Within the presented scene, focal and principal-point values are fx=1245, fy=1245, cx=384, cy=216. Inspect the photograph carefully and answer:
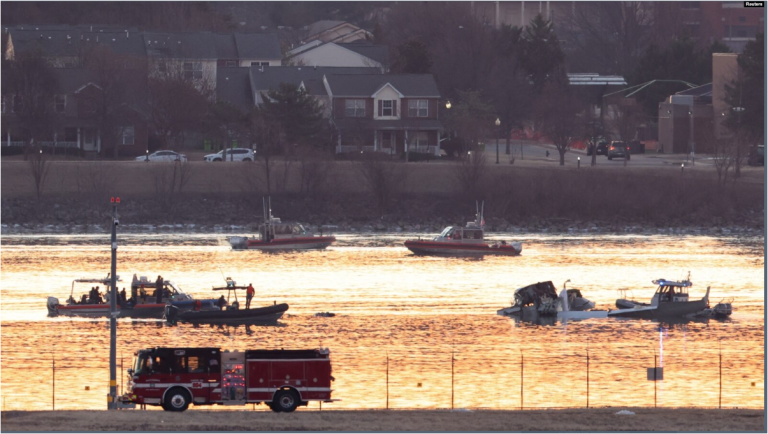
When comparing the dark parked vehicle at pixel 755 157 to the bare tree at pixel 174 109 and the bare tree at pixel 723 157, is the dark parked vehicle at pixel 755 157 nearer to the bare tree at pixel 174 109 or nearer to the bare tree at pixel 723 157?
the bare tree at pixel 723 157

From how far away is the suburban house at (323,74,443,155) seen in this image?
116062 mm

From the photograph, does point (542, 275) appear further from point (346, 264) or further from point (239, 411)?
point (239, 411)

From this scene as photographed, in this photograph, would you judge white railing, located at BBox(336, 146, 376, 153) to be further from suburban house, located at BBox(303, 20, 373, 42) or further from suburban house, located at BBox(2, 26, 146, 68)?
suburban house, located at BBox(303, 20, 373, 42)

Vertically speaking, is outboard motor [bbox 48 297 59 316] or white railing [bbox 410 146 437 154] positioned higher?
white railing [bbox 410 146 437 154]

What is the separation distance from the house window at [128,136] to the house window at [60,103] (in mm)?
6153

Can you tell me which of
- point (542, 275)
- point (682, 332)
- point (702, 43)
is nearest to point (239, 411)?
point (682, 332)

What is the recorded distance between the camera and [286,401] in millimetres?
32656

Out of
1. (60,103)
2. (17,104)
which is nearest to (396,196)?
(60,103)

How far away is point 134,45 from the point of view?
13625 cm

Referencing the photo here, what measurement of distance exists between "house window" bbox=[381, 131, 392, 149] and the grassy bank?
9071 mm

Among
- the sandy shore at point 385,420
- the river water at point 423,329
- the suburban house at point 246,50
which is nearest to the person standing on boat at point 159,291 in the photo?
the river water at point 423,329

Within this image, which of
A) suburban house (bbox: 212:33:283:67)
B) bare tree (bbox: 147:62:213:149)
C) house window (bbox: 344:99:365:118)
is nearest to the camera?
bare tree (bbox: 147:62:213:149)

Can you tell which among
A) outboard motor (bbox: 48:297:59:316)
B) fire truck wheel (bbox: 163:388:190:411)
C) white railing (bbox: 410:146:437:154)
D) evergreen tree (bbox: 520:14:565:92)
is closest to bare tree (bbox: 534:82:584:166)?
evergreen tree (bbox: 520:14:565:92)

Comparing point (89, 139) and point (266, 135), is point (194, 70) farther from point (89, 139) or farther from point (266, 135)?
point (266, 135)
